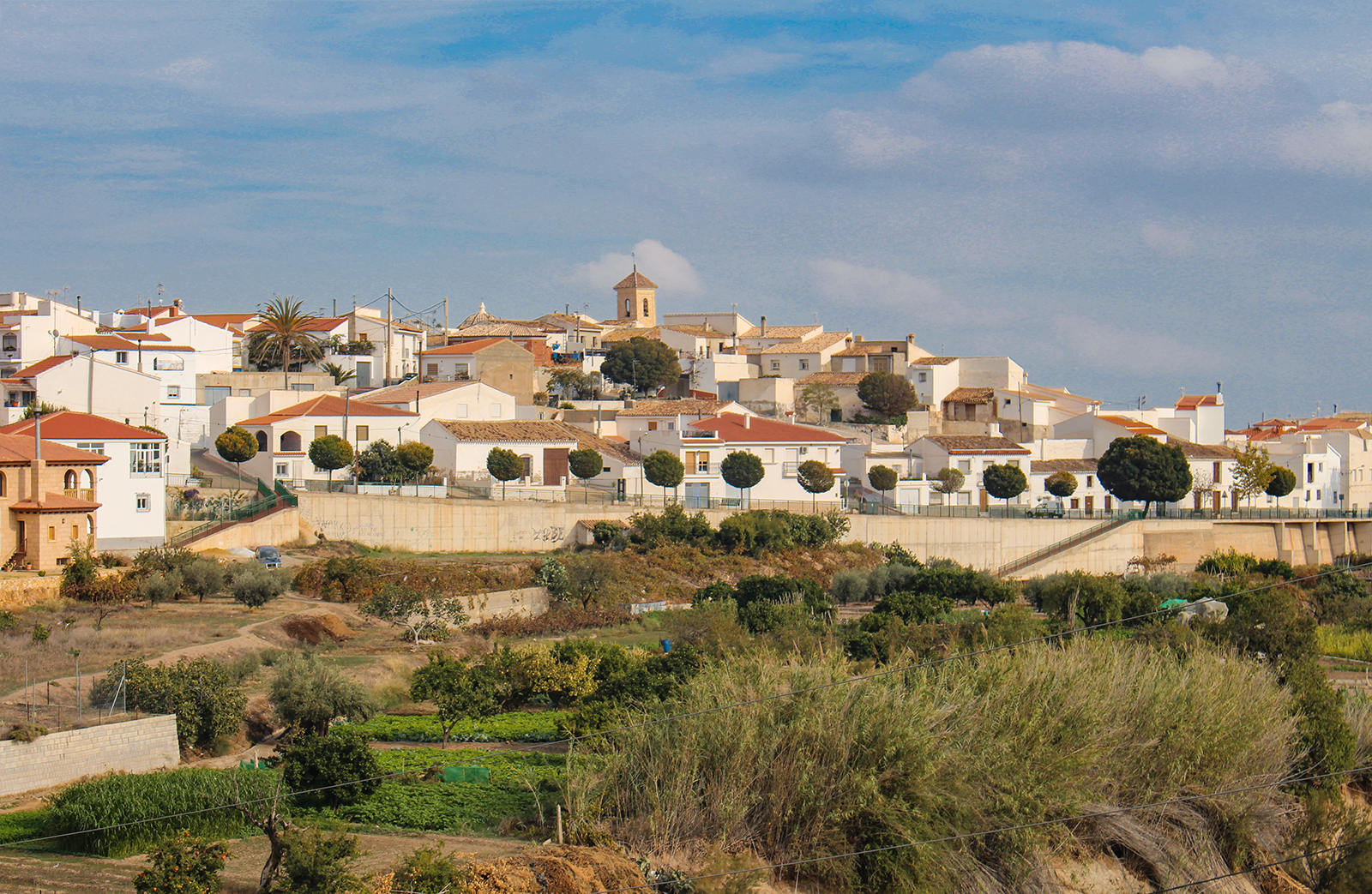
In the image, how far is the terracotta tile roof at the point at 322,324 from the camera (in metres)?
66.4

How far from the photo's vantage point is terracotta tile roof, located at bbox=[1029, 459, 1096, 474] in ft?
202

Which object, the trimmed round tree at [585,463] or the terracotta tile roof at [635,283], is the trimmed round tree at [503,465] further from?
the terracotta tile roof at [635,283]

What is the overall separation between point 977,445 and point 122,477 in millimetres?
38104

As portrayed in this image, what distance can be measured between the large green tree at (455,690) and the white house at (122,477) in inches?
574

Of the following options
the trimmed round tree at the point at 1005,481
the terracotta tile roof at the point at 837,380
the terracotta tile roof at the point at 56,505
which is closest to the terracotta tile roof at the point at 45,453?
the terracotta tile roof at the point at 56,505

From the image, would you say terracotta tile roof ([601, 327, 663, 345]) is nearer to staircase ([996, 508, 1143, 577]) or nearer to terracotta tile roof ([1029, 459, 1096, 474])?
terracotta tile roof ([1029, 459, 1096, 474])

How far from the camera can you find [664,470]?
4872cm

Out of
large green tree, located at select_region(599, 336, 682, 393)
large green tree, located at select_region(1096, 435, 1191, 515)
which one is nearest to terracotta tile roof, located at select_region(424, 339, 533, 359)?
large green tree, located at select_region(599, 336, 682, 393)

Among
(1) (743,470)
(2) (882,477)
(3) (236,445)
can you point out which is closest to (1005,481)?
(2) (882,477)

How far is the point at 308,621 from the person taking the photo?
30.2 m

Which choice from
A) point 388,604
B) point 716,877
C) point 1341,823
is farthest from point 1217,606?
point 716,877

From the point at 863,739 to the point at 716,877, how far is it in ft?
9.64

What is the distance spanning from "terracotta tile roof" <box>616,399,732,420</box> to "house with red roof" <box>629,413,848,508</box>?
11.3 feet

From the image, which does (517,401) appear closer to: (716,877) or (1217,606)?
(1217,606)
